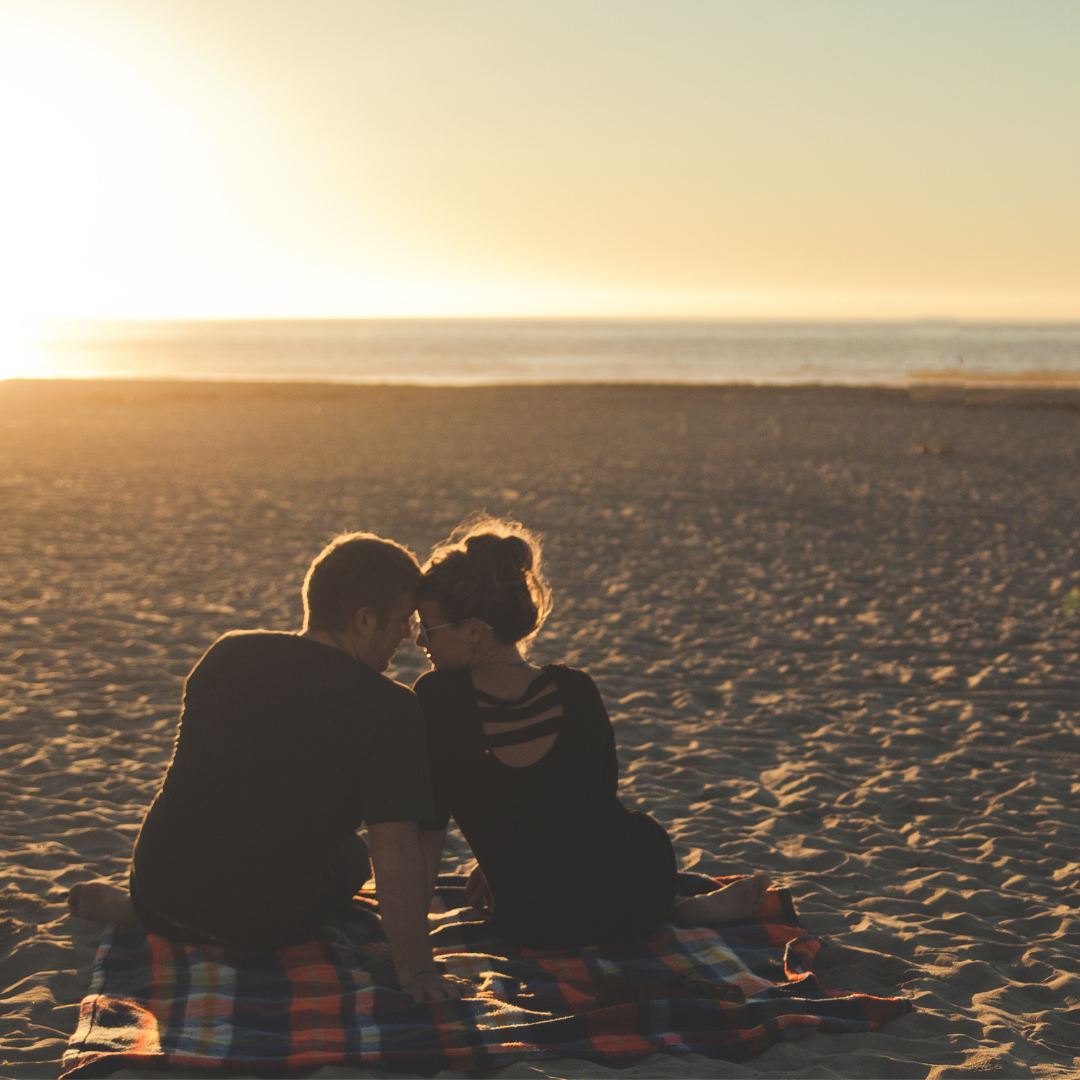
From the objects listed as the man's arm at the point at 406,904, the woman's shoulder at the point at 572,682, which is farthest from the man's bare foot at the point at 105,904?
the woman's shoulder at the point at 572,682

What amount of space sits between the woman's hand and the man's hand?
0.72m

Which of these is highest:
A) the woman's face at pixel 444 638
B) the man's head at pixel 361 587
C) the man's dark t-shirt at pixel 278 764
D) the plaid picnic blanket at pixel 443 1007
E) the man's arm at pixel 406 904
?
the man's head at pixel 361 587

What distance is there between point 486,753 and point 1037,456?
18.8 m

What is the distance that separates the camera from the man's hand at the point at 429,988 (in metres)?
3.20

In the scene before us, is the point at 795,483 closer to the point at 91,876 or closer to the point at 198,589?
the point at 198,589

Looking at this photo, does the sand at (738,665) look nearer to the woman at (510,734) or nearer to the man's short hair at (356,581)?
the woman at (510,734)

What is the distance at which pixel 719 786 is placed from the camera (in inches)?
217

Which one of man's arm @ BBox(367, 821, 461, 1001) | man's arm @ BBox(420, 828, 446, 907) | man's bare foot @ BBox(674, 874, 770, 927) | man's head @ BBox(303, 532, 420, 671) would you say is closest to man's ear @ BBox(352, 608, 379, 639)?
man's head @ BBox(303, 532, 420, 671)

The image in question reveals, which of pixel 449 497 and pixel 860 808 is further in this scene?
pixel 449 497

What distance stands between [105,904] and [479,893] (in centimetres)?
129

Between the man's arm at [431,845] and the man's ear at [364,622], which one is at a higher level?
the man's ear at [364,622]

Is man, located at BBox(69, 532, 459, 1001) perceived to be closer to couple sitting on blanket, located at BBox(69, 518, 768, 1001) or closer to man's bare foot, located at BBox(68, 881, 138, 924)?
couple sitting on blanket, located at BBox(69, 518, 768, 1001)

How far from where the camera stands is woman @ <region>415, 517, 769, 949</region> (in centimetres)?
332

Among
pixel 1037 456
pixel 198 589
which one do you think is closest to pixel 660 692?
pixel 198 589
